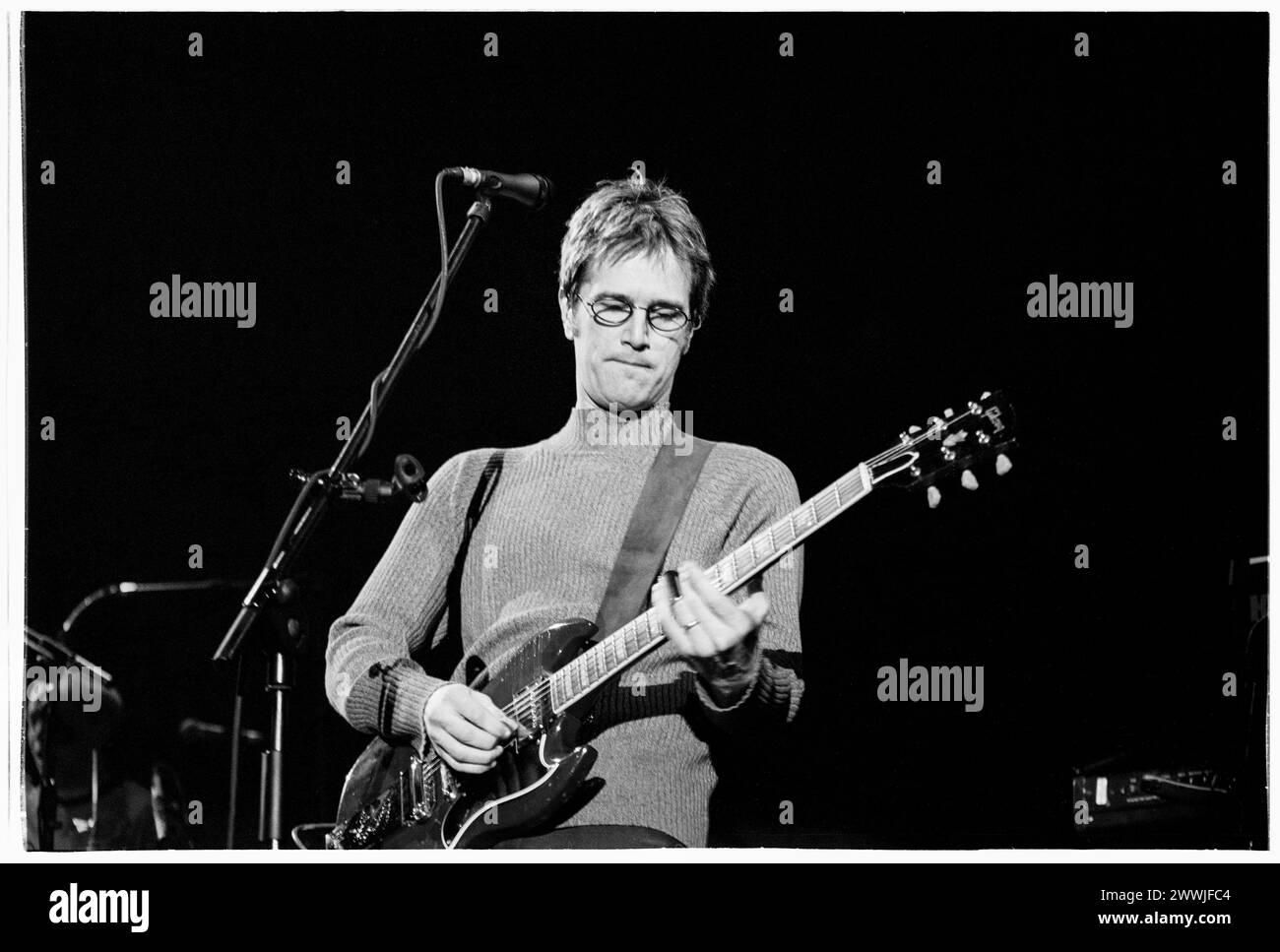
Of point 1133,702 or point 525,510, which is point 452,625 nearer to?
point 525,510

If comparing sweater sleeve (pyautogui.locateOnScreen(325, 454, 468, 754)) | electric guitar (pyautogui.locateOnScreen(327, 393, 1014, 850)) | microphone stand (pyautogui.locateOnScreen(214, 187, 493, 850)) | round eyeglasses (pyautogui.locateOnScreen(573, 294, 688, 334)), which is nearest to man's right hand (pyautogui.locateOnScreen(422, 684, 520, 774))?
electric guitar (pyautogui.locateOnScreen(327, 393, 1014, 850))

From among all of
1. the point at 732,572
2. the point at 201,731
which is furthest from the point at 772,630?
the point at 201,731

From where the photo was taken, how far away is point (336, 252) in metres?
2.98

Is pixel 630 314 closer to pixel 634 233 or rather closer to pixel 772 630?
pixel 634 233

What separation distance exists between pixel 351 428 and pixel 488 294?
44cm

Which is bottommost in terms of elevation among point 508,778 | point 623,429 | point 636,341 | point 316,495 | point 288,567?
point 508,778

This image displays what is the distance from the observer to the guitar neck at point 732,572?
8.33 feet

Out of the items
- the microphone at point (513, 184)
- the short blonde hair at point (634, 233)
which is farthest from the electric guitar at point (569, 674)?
the microphone at point (513, 184)

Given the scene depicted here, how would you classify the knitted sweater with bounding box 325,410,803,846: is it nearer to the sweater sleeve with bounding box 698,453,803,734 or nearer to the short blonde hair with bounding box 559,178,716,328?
the sweater sleeve with bounding box 698,453,803,734

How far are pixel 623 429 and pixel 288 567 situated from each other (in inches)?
30.7

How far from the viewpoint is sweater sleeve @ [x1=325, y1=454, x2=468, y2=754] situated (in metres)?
2.76

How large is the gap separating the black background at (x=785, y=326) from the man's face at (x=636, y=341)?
7 centimetres

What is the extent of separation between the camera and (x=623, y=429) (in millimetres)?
2826
